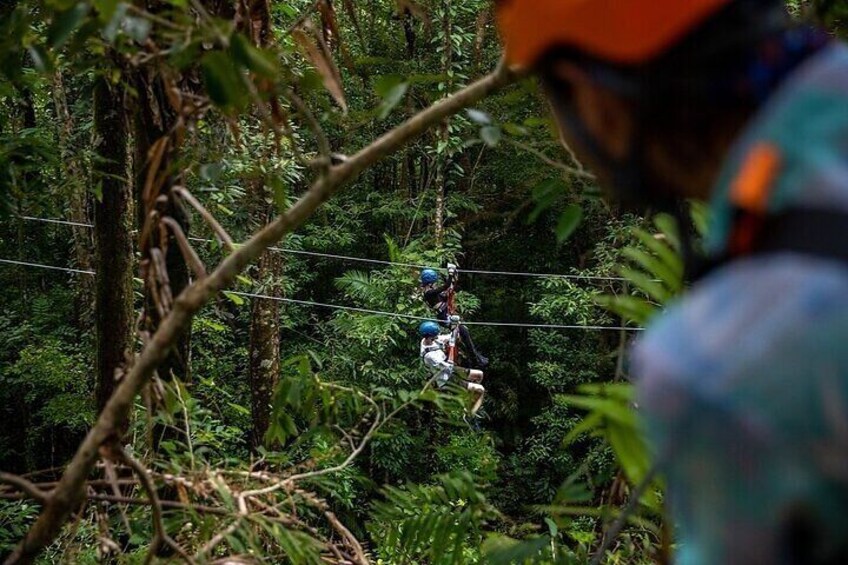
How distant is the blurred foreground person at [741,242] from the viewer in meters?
0.34

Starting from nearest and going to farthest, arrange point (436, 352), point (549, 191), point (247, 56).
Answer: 1. point (247, 56)
2. point (549, 191)
3. point (436, 352)

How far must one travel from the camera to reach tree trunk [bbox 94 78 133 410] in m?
3.26

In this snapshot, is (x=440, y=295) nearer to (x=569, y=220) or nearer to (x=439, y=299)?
(x=439, y=299)

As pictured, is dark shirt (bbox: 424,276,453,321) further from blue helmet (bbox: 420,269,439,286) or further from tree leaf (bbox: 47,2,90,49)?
tree leaf (bbox: 47,2,90,49)

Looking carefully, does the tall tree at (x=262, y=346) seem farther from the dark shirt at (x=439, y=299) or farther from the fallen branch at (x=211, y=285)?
the fallen branch at (x=211, y=285)

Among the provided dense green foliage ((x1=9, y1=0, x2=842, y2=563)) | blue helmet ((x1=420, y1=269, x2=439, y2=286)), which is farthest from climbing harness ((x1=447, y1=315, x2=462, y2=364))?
dense green foliage ((x1=9, y1=0, x2=842, y2=563))

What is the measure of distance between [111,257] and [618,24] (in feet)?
→ 10.5

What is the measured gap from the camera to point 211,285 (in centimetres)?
92

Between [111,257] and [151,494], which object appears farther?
[111,257]

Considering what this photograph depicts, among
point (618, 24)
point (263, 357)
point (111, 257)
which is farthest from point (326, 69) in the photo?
point (263, 357)

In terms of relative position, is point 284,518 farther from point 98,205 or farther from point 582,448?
point 582,448

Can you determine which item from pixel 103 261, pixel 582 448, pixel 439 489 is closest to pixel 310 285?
pixel 582 448

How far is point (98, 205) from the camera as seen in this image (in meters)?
3.27

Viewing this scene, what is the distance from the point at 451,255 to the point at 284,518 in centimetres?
735
